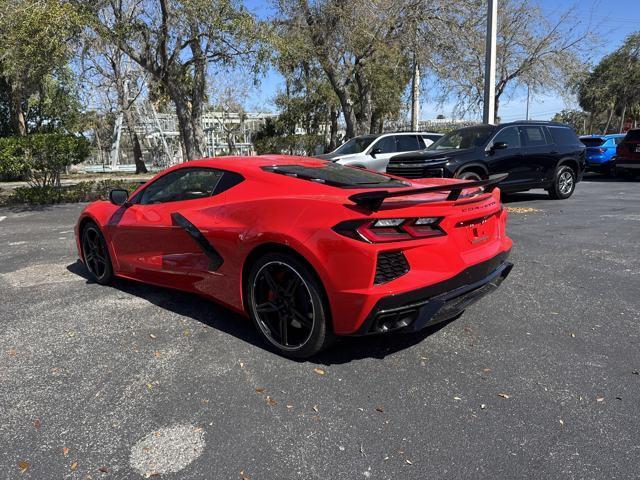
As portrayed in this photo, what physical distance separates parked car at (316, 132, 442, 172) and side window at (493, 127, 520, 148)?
3777mm

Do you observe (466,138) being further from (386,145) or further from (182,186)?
(182,186)

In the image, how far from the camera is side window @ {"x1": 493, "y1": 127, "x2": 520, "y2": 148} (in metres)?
10.1

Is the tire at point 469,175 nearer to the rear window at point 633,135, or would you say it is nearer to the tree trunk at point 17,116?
the rear window at point 633,135

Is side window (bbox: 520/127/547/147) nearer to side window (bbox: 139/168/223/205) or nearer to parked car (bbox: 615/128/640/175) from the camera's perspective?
parked car (bbox: 615/128/640/175)

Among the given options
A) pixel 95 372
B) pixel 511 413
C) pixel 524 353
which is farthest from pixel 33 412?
pixel 524 353

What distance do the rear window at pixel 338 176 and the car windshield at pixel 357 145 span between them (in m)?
9.95

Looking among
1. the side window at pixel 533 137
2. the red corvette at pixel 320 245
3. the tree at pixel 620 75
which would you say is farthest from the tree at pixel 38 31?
the tree at pixel 620 75

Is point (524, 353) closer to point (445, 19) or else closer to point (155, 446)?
point (155, 446)

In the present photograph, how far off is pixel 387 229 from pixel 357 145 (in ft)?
38.2

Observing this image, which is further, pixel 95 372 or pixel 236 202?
pixel 236 202

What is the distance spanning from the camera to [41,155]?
A: 1240 cm

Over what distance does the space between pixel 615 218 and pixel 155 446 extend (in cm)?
878

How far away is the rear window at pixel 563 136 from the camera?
10.8 metres

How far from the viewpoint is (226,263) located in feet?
11.9
